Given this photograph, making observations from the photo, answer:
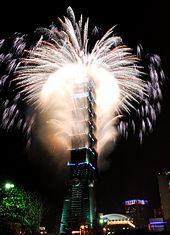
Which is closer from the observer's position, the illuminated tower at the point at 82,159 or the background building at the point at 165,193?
the illuminated tower at the point at 82,159

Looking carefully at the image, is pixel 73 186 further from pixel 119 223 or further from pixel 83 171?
pixel 119 223

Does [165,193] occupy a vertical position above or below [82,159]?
below

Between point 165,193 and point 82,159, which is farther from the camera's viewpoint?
point 165,193

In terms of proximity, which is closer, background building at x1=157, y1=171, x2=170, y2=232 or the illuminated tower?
the illuminated tower

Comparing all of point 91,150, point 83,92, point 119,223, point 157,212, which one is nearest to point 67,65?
point 83,92
